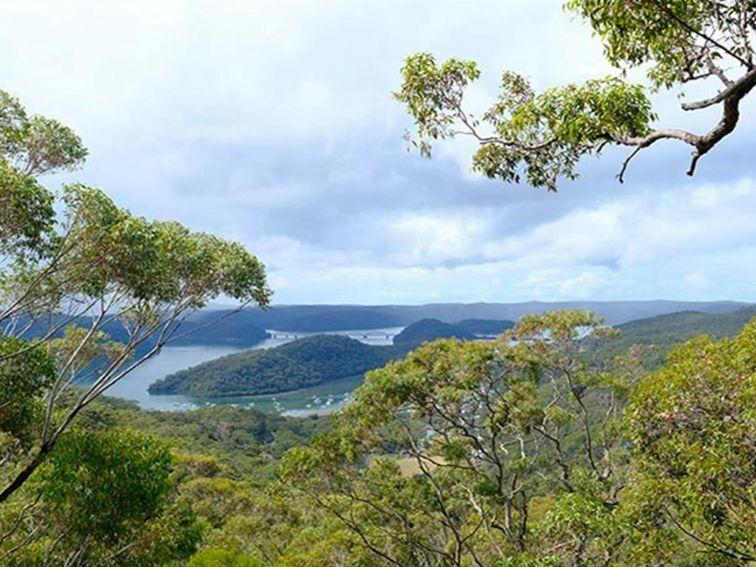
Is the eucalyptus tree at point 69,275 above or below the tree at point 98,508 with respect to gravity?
above

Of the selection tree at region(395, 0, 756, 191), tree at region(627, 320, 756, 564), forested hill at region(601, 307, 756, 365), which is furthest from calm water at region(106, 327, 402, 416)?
tree at region(395, 0, 756, 191)

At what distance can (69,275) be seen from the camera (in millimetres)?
6078

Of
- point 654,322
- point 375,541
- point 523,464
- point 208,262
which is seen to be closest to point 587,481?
point 523,464

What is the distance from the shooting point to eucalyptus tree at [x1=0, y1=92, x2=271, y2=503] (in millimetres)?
5297

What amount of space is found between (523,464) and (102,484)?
668 cm

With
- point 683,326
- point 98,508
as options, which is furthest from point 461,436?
point 683,326

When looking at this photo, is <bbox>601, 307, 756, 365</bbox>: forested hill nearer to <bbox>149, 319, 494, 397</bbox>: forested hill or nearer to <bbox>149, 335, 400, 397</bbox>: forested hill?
<bbox>149, 319, 494, 397</bbox>: forested hill

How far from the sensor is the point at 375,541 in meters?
12.1

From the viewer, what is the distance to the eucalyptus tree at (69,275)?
5.30m

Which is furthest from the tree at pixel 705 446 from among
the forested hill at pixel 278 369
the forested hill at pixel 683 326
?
the forested hill at pixel 278 369

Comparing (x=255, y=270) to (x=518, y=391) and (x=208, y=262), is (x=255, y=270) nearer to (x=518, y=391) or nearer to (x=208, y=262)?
(x=208, y=262)

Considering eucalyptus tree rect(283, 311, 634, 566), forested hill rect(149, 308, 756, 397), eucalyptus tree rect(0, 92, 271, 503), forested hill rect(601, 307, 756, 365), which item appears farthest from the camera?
forested hill rect(149, 308, 756, 397)

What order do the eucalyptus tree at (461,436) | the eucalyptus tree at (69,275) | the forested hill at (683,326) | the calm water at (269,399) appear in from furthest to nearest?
1. the calm water at (269,399)
2. the forested hill at (683,326)
3. the eucalyptus tree at (461,436)
4. the eucalyptus tree at (69,275)

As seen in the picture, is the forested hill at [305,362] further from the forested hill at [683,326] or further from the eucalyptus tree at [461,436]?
the eucalyptus tree at [461,436]
